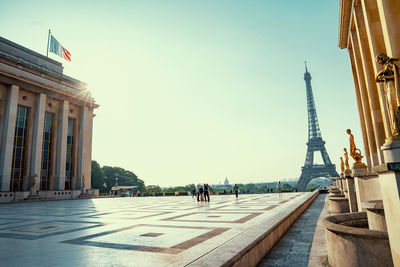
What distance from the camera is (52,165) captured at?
127 ft

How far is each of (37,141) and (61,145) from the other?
3.77 metres

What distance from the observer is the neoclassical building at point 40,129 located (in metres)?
33.5

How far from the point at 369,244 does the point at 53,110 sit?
4531cm

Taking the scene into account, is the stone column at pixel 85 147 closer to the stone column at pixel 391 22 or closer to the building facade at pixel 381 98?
the building facade at pixel 381 98

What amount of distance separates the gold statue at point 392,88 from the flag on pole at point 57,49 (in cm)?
4437

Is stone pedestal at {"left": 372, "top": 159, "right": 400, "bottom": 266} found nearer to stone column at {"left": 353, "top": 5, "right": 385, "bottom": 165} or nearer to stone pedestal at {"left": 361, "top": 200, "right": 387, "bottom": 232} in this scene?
stone pedestal at {"left": 361, "top": 200, "right": 387, "bottom": 232}

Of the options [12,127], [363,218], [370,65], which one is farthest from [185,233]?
[12,127]

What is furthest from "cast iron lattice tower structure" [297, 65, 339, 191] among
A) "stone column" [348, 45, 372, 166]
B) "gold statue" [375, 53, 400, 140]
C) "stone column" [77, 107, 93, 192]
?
"gold statue" [375, 53, 400, 140]

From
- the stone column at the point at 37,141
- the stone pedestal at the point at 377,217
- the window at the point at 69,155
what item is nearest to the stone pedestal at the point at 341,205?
the stone pedestal at the point at 377,217

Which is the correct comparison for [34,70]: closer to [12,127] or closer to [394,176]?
[12,127]

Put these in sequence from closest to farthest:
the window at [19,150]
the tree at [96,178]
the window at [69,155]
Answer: the window at [19,150]
the window at [69,155]
the tree at [96,178]

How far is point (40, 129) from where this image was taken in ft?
121

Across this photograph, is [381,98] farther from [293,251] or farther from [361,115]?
[293,251]

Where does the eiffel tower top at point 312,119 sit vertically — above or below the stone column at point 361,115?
above
